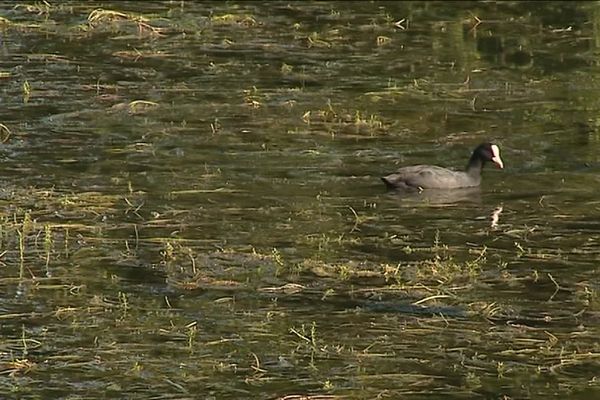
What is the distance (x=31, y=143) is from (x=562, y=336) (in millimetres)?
5876

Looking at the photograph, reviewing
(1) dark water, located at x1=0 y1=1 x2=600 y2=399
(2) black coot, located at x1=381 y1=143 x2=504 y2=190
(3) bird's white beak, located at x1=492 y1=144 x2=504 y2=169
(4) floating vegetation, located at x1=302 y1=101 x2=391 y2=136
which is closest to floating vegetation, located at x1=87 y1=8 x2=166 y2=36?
(1) dark water, located at x1=0 y1=1 x2=600 y2=399

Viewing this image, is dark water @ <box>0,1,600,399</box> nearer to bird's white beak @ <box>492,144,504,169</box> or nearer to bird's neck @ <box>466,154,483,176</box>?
bird's white beak @ <box>492,144,504,169</box>

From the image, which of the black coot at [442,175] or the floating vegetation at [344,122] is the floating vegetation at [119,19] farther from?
the black coot at [442,175]

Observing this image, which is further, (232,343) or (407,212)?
(407,212)

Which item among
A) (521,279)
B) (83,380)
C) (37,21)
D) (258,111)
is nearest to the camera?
(83,380)

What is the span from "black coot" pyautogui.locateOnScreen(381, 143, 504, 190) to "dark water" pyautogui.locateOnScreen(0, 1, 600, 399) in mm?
→ 125

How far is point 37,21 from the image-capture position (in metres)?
19.7

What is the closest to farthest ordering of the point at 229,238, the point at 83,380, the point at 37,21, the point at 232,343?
the point at 83,380
the point at 232,343
the point at 229,238
the point at 37,21

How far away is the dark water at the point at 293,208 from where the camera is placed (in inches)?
345

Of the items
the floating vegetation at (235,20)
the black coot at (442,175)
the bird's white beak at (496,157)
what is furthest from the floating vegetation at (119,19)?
the black coot at (442,175)

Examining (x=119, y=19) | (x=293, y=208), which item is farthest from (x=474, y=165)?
(x=119, y=19)

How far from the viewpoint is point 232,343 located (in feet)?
29.6

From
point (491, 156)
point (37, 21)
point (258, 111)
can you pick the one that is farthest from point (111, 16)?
point (491, 156)

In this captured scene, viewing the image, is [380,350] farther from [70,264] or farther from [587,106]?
[587,106]
